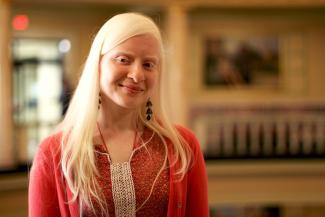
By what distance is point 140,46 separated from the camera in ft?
4.64

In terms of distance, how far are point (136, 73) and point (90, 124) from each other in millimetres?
233

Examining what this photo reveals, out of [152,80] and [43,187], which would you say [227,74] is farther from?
[43,187]

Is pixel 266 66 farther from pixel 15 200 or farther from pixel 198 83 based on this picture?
pixel 15 200

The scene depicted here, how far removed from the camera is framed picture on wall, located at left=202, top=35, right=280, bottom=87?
24.7ft

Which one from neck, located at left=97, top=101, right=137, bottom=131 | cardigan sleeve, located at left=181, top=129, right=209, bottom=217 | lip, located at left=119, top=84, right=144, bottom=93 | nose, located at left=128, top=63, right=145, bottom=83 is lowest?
cardigan sleeve, located at left=181, top=129, right=209, bottom=217

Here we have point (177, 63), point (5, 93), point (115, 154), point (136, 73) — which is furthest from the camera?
point (177, 63)

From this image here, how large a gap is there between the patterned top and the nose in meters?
0.25

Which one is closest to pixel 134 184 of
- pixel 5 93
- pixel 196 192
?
pixel 196 192

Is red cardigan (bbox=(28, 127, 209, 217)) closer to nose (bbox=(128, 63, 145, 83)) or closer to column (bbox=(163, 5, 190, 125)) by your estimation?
nose (bbox=(128, 63, 145, 83))

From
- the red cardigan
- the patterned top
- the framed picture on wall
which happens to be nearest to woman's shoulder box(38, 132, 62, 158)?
the red cardigan

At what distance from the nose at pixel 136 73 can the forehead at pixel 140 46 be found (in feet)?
0.13

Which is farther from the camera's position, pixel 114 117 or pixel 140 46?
pixel 114 117

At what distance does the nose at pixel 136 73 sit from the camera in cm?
139

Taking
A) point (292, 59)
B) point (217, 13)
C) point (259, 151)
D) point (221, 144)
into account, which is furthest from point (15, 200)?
point (292, 59)
